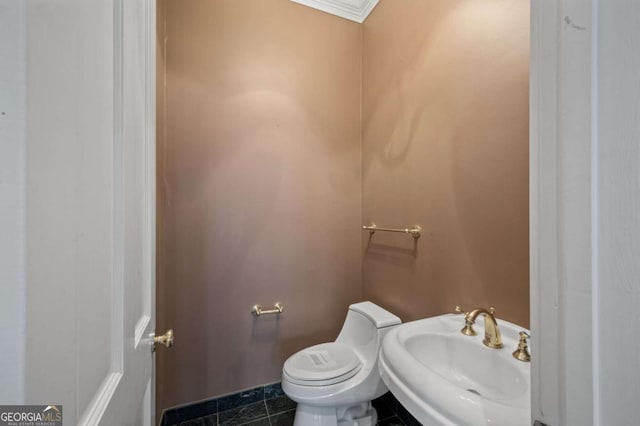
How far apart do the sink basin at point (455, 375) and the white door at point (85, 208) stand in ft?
2.25

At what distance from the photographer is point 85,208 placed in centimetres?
37

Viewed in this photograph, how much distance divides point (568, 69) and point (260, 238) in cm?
157

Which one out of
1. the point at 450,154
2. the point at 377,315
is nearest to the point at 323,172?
the point at 450,154

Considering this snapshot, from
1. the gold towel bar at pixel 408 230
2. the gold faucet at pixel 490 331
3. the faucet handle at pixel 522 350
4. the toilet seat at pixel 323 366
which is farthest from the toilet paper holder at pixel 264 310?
the faucet handle at pixel 522 350

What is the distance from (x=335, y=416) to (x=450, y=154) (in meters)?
1.43

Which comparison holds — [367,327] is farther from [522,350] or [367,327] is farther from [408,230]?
[522,350]

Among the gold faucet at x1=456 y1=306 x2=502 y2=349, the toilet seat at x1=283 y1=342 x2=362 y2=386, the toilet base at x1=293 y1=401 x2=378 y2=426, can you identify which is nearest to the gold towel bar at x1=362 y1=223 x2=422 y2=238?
the gold faucet at x1=456 y1=306 x2=502 y2=349

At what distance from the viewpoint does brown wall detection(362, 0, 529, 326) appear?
96 cm

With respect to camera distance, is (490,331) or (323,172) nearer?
(490,331)

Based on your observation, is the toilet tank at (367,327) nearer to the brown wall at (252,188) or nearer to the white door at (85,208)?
the brown wall at (252,188)

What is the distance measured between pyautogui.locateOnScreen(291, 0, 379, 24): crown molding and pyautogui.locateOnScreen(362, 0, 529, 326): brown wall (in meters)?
0.13

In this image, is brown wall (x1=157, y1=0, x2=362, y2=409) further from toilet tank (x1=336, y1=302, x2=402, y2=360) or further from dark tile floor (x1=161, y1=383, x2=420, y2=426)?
toilet tank (x1=336, y1=302, x2=402, y2=360)

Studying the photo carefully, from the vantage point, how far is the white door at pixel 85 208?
26 centimetres

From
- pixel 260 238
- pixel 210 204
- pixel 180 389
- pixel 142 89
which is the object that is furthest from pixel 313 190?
pixel 180 389
